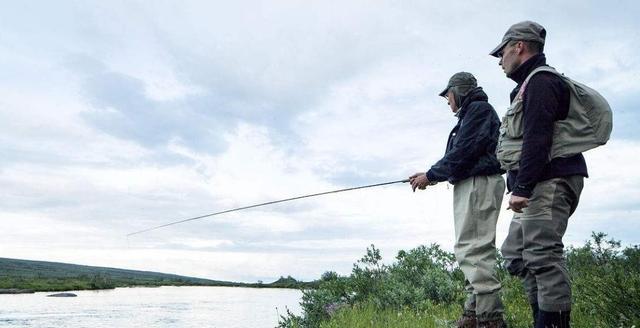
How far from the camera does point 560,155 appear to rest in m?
3.66

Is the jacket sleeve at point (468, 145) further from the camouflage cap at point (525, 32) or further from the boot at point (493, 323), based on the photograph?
the boot at point (493, 323)

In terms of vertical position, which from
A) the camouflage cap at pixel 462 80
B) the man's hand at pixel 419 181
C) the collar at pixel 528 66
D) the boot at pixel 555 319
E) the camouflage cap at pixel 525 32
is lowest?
the boot at pixel 555 319

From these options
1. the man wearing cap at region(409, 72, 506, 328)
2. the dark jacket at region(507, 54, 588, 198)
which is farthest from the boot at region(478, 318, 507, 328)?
the dark jacket at region(507, 54, 588, 198)

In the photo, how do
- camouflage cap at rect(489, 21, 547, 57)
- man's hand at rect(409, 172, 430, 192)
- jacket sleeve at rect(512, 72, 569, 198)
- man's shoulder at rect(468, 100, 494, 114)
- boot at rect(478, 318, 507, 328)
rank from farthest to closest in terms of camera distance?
1. man's hand at rect(409, 172, 430, 192)
2. man's shoulder at rect(468, 100, 494, 114)
3. boot at rect(478, 318, 507, 328)
4. camouflage cap at rect(489, 21, 547, 57)
5. jacket sleeve at rect(512, 72, 569, 198)

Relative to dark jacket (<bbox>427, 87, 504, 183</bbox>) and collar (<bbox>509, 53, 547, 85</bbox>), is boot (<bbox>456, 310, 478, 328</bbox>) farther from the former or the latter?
collar (<bbox>509, 53, 547, 85</bbox>)

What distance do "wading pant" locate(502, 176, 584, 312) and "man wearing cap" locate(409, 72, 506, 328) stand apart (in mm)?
1124

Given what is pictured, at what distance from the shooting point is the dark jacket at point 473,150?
194 inches

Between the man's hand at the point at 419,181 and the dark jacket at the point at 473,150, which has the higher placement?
the dark jacket at the point at 473,150

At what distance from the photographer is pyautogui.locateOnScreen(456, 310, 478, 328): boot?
17.0 feet

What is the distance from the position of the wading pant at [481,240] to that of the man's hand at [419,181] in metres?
0.40

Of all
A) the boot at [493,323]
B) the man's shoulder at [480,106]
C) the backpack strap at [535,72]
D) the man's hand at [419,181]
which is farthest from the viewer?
the man's hand at [419,181]

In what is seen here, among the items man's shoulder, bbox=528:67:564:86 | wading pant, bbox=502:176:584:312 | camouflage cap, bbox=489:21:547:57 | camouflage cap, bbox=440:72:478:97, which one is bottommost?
wading pant, bbox=502:176:584:312

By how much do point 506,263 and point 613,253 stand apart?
1217 centimetres

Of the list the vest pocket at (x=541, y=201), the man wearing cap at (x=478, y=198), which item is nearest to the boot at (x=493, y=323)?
the man wearing cap at (x=478, y=198)
